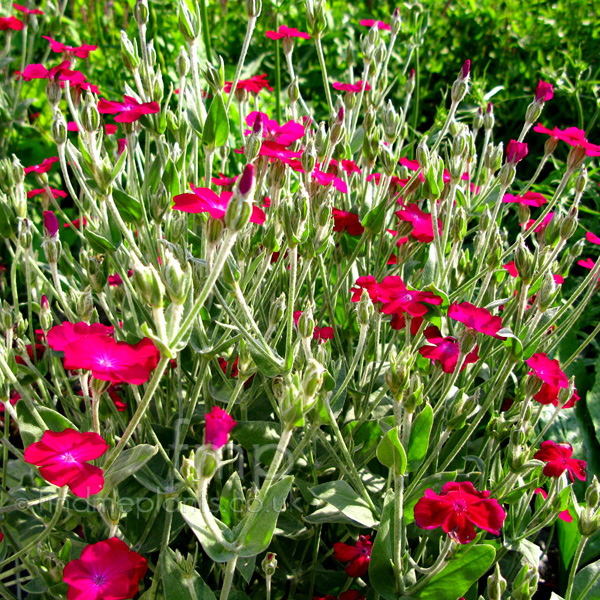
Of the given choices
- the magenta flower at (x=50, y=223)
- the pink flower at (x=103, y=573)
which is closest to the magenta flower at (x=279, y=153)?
the magenta flower at (x=50, y=223)

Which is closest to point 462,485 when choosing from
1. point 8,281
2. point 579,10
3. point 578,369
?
point 578,369

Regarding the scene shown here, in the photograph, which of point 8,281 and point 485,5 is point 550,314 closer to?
point 8,281

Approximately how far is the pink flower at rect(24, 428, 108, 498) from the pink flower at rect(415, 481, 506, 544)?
401 mm

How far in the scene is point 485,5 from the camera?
9.66ft

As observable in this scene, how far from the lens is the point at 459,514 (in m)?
0.77

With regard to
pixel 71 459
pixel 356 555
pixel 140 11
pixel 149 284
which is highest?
pixel 140 11

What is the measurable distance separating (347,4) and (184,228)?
2.81 metres

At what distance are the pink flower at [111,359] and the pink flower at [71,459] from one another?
0.09 meters

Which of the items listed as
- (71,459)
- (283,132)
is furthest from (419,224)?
(71,459)

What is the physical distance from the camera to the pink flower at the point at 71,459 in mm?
677

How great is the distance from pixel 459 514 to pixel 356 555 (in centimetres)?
27

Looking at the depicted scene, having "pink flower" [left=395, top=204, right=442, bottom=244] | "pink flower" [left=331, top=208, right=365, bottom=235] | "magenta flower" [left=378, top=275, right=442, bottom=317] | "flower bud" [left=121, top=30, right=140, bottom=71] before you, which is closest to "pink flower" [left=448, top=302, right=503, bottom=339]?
"magenta flower" [left=378, top=275, right=442, bottom=317]

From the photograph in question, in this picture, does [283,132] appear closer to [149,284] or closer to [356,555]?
[149,284]

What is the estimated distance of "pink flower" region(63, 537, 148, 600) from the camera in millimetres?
739
